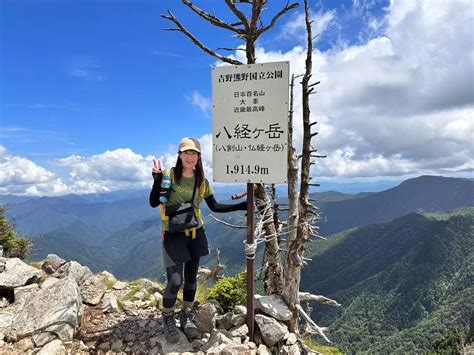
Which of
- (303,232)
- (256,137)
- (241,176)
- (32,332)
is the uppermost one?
(256,137)

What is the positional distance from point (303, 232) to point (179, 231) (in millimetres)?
2284

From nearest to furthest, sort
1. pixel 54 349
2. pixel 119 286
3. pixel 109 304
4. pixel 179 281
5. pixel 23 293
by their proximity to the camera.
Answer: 1. pixel 54 349
2. pixel 179 281
3. pixel 23 293
4. pixel 109 304
5. pixel 119 286

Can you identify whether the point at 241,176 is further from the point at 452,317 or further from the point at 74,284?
the point at 452,317

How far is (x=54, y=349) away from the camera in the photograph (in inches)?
192

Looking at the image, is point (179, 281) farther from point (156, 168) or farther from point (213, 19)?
point (213, 19)

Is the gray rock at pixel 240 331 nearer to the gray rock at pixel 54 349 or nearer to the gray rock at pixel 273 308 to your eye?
the gray rock at pixel 273 308

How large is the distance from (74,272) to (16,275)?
1.12 metres

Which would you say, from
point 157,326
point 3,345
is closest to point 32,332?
point 3,345

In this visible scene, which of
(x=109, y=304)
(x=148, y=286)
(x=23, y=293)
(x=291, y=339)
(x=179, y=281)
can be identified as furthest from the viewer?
(x=148, y=286)

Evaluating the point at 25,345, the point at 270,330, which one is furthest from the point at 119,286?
the point at 270,330

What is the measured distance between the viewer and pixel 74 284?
6.11 metres

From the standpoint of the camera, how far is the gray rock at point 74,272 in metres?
7.37

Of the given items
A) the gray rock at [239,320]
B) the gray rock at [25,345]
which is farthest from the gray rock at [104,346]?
the gray rock at [239,320]

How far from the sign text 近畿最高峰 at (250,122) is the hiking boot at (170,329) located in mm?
2426
